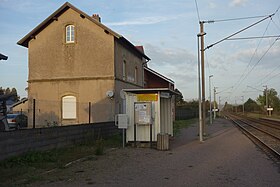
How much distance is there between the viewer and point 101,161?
12.9 metres

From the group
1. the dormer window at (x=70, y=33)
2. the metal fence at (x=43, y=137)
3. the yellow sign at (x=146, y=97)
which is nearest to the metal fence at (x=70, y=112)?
the dormer window at (x=70, y=33)

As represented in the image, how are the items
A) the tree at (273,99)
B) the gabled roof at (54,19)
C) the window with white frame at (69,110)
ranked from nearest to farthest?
the gabled roof at (54,19) → the window with white frame at (69,110) → the tree at (273,99)

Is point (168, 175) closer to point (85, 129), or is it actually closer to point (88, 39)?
point (85, 129)

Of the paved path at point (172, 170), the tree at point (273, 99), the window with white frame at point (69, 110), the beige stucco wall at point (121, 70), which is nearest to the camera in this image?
the paved path at point (172, 170)

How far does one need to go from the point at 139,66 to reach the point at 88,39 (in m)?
8.96

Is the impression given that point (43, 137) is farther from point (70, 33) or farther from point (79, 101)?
point (70, 33)

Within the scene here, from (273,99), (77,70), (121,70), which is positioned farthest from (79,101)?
(273,99)

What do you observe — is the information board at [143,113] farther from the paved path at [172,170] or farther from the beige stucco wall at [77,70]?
the beige stucco wall at [77,70]

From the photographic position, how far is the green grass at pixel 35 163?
30.5 feet

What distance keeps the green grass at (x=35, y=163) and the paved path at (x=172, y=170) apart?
1.85 feet

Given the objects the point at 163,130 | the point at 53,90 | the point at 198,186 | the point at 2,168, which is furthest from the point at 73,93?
the point at 198,186

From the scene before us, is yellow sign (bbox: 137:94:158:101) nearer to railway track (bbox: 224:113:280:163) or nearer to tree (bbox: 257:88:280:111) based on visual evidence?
railway track (bbox: 224:113:280:163)

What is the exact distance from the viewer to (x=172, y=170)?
11031mm

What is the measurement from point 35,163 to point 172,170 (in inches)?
170
